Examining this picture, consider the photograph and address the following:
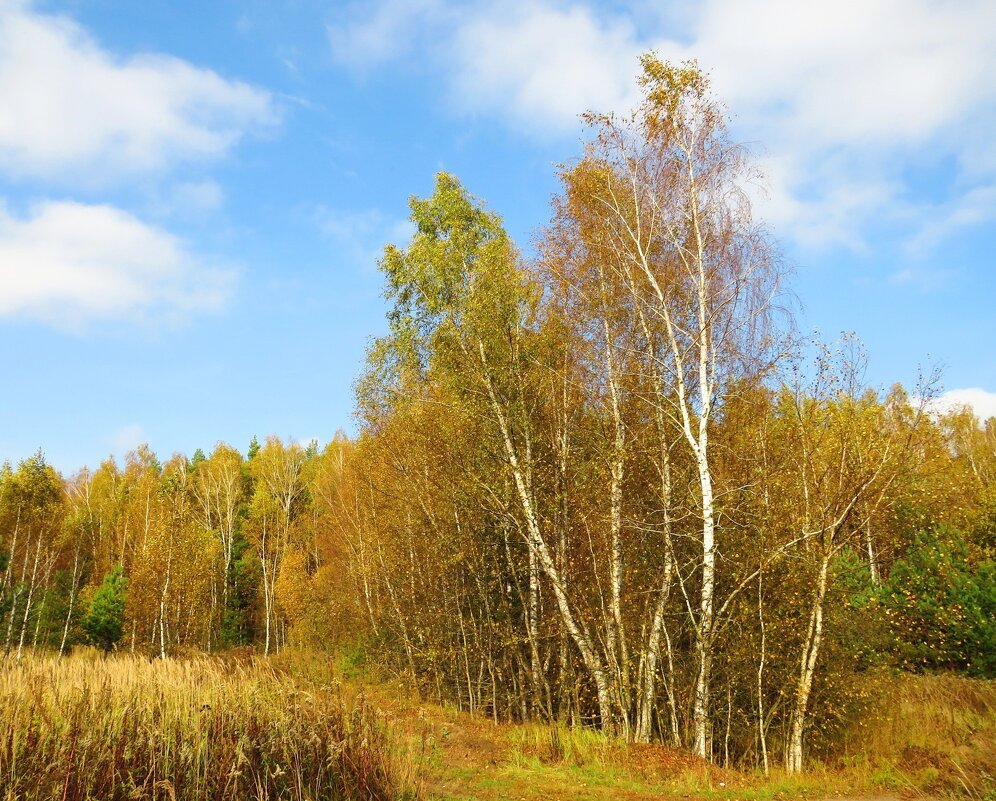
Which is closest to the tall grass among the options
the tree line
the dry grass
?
the tree line

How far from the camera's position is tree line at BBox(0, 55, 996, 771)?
34.1ft

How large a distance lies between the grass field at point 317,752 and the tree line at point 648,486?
3.26 feet

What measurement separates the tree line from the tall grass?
5483 mm

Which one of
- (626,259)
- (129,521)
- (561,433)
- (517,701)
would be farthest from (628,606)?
(129,521)

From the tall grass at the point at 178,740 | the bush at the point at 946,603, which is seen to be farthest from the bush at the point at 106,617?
the bush at the point at 946,603

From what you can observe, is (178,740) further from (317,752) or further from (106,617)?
(106,617)

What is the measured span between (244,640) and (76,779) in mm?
38971

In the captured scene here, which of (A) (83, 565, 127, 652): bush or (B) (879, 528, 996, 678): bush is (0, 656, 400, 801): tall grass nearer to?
(B) (879, 528, 996, 678): bush

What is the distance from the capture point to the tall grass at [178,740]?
199 inches

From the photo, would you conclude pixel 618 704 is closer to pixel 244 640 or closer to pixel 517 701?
pixel 517 701

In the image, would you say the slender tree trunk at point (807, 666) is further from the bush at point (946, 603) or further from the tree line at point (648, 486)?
the bush at point (946, 603)

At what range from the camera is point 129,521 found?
40.6m

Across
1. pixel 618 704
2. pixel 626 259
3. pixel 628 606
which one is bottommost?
pixel 618 704

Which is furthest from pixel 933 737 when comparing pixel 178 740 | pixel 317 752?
pixel 178 740
